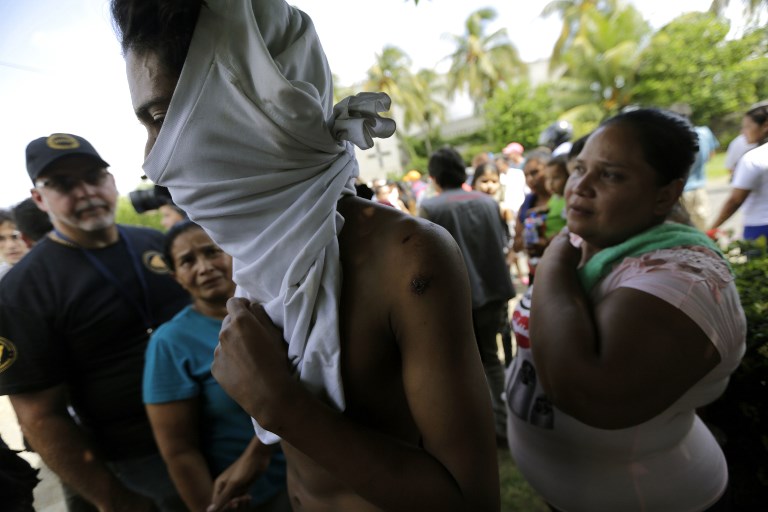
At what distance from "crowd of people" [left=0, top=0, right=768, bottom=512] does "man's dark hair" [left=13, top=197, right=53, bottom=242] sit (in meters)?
Result: 0.47

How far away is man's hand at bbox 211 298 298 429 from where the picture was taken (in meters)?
0.89

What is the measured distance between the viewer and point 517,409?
160 centimetres

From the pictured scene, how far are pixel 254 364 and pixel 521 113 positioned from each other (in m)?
27.1

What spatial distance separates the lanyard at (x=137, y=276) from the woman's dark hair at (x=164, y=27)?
59.8 inches

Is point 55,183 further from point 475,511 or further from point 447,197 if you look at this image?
point 447,197

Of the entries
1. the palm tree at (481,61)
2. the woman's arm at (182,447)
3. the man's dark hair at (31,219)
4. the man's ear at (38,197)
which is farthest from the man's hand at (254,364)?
the palm tree at (481,61)

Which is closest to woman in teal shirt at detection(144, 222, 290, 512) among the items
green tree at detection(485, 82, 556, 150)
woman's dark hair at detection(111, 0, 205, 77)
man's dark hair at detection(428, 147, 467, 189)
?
woman's dark hair at detection(111, 0, 205, 77)

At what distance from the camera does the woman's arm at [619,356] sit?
3.62ft

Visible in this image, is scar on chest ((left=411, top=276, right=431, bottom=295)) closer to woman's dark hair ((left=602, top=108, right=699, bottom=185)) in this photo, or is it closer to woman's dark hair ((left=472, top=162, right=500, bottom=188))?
woman's dark hair ((left=602, top=108, right=699, bottom=185))

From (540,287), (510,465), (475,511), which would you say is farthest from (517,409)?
(510,465)

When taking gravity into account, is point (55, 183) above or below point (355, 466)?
above

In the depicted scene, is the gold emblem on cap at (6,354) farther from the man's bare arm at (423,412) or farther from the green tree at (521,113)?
the green tree at (521,113)

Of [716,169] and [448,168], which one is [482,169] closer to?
[448,168]

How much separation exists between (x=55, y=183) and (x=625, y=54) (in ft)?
88.8
